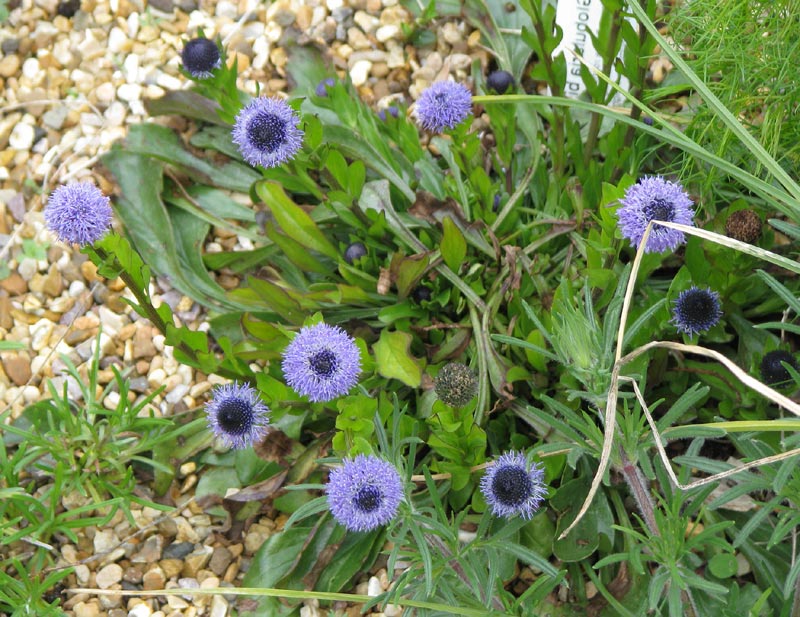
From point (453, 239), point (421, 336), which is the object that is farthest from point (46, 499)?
point (453, 239)

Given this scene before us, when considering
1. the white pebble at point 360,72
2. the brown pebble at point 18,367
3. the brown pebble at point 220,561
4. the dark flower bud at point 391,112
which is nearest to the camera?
the brown pebble at point 220,561

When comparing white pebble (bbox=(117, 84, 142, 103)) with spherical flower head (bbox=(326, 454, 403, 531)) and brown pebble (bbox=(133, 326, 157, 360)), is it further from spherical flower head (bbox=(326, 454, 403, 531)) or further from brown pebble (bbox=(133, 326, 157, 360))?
spherical flower head (bbox=(326, 454, 403, 531))

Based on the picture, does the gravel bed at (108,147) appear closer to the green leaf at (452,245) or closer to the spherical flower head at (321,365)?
the spherical flower head at (321,365)

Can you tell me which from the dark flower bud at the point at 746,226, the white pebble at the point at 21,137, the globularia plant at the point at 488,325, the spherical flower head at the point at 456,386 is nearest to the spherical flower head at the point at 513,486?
Answer: the globularia plant at the point at 488,325

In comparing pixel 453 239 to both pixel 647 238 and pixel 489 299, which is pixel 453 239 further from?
pixel 647 238

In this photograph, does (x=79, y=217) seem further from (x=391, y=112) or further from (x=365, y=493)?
(x=391, y=112)
